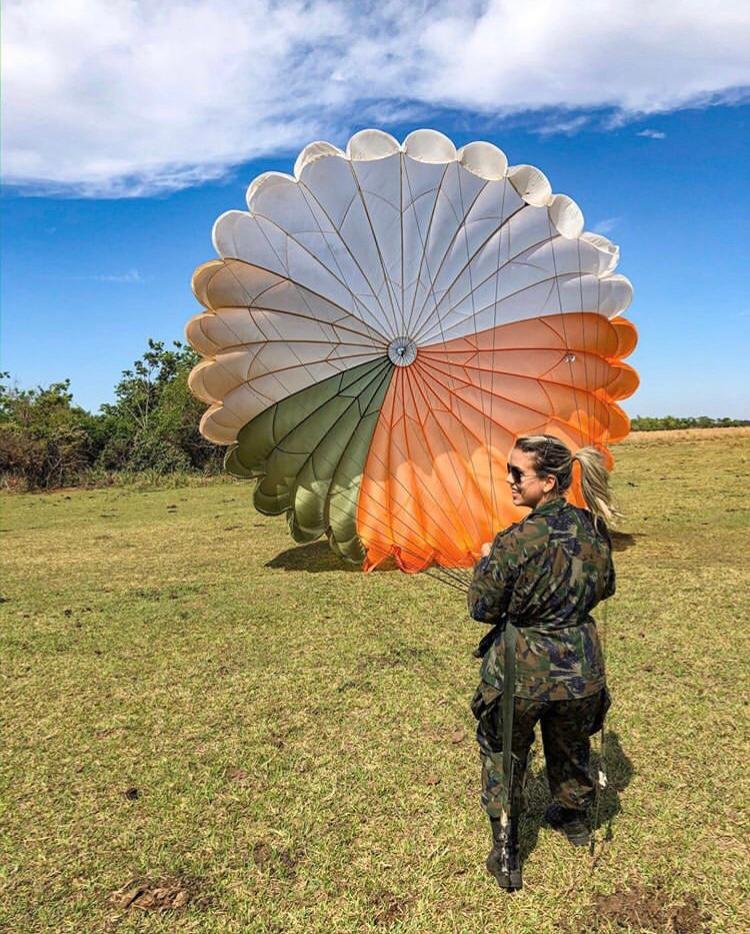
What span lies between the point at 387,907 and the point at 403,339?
6162 mm

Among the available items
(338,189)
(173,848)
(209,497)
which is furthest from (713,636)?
(209,497)

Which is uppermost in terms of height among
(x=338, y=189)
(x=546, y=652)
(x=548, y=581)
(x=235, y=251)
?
(x=338, y=189)

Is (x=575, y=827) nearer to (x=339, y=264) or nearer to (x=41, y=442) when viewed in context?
(x=339, y=264)

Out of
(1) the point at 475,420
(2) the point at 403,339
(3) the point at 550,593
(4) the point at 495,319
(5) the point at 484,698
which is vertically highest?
(4) the point at 495,319

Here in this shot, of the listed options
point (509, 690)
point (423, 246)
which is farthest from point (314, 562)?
point (509, 690)

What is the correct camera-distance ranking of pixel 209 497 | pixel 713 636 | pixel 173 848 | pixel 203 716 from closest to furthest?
pixel 173 848, pixel 203 716, pixel 713 636, pixel 209 497

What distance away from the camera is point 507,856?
3617mm

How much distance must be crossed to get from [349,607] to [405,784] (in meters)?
4.03

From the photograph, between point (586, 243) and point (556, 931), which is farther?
point (586, 243)

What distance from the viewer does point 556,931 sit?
131 inches

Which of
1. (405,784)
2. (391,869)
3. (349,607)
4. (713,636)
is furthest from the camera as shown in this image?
(349,607)

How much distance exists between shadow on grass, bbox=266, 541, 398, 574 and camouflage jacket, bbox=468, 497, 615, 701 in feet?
23.0

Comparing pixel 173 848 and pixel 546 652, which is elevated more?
pixel 546 652

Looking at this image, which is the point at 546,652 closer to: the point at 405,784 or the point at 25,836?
the point at 405,784
